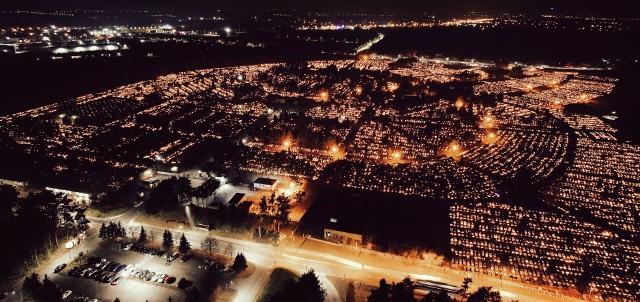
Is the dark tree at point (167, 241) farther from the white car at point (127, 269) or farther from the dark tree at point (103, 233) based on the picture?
the dark tree at point (103, 233)

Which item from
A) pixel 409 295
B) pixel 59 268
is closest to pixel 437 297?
pixel 409 295

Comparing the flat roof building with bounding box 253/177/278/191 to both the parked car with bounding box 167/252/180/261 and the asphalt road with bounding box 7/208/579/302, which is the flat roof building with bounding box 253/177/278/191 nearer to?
the asphalt road with bounding box 7/208/579/302

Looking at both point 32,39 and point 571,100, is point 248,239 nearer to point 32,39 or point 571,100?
point 571,100

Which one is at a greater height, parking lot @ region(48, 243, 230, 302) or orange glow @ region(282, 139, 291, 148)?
orange glow @ region(282, 139, 291, 148)

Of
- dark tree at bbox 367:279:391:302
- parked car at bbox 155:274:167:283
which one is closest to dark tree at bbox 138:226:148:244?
parked car at bbox 155:274:167:283

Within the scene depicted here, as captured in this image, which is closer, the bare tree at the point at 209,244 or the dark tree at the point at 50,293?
the dark tree at the point at 50,293

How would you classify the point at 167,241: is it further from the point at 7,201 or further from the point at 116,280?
the point at 7,201

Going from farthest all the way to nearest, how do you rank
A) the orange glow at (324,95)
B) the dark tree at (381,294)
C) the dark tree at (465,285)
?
the orange glow at (324,95) < the dark tree at (465,285) < the dark tree at (381,294)

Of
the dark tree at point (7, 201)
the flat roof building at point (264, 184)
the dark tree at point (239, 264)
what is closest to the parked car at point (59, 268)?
the dark tree at point (7, 201)
